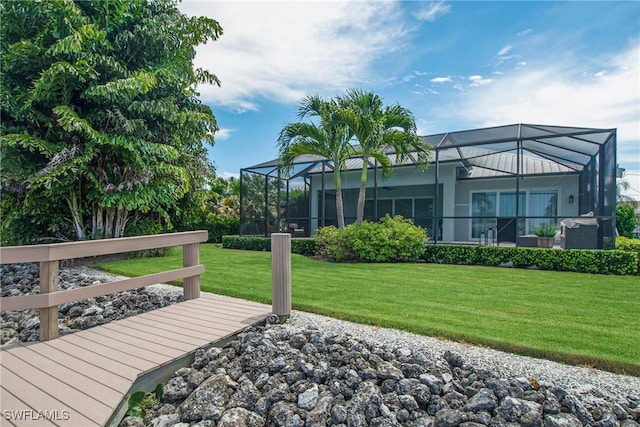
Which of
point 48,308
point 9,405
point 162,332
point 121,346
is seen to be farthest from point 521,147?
point 9,405

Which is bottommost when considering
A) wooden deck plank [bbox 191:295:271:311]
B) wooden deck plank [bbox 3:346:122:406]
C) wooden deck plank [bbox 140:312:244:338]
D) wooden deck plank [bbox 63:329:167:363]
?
wooden deck plank [bbox 3:346:122:406]

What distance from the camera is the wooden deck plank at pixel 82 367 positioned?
97.7 inches

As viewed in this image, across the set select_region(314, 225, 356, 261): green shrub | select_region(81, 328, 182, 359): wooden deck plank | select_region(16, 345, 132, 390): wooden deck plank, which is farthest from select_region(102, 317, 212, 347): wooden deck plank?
select_region(314, 225, 356, 261): green shrub

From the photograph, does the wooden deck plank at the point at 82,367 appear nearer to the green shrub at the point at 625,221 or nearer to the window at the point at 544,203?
the window at the point at 544,203

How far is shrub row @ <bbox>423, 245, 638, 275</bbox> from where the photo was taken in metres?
7.13

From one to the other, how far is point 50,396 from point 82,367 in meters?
0.39

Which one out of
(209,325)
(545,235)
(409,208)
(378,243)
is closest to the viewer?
(209,325)

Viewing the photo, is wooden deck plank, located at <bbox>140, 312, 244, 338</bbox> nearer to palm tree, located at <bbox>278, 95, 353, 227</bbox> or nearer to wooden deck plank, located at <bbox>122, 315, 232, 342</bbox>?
wooden deck plank, located at <bbox>122, 315, 232, 342</bbox>

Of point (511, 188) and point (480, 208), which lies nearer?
point (511, 188)

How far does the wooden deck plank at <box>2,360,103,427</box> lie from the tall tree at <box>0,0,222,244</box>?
5532 millimetres

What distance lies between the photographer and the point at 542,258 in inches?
310

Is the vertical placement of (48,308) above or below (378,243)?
below

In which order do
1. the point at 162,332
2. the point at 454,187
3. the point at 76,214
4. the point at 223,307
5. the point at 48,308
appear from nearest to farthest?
the point at 48,308 < the point at 162,332 < the point at 223,307 < the point at 76,214 < the point at 454,187

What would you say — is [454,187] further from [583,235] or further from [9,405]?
[9,405]
